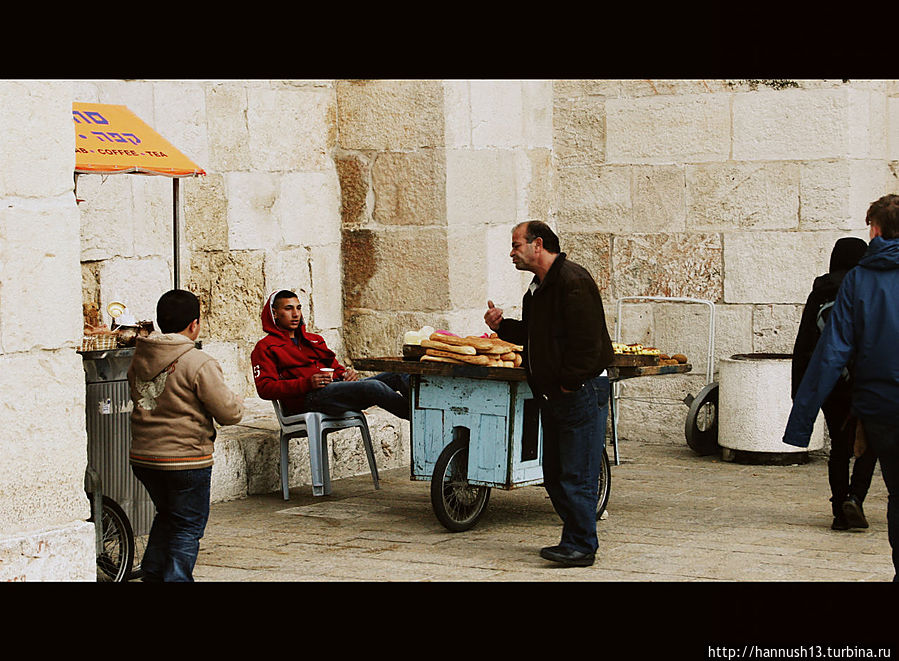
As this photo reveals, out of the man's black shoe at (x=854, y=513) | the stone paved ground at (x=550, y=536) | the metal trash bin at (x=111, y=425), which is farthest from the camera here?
the man's black shoe at (x=854, y=513)

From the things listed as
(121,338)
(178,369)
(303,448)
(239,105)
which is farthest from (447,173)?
(178,369)

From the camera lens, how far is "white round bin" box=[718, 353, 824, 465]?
30.0ft

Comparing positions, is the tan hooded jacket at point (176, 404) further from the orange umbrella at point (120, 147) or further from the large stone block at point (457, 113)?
the large stone block at point (457, 113)

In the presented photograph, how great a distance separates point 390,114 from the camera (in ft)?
32.7

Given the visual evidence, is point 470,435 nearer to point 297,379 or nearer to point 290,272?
point 297,379

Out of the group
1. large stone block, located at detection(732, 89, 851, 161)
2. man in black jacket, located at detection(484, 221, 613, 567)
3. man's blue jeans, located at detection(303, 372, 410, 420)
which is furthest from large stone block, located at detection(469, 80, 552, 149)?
man in black jacket, located at detection(484, 221, 613, 567)

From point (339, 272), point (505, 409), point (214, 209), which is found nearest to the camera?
point (505, 409)

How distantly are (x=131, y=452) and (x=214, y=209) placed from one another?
4069mm

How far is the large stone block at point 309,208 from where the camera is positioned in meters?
9.90

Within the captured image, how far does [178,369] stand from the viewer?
553cm

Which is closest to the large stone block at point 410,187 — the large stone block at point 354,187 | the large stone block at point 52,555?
the large stone block at point 354,187

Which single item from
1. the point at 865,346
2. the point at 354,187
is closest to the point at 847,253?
the point at 865,346

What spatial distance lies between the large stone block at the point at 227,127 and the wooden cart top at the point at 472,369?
2.58 m

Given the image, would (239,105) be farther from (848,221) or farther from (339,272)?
(848,221)
